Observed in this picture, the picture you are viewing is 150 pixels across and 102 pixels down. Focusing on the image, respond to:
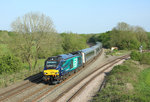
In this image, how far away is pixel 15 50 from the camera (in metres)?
29.8

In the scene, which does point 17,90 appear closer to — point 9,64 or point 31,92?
point 31,92

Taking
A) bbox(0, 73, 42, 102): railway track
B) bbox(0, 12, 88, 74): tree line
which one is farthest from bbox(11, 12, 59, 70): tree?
bbox(0, 73, 42, 102): railway track

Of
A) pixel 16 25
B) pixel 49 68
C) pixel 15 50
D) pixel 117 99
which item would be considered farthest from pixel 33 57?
pixel 117 99

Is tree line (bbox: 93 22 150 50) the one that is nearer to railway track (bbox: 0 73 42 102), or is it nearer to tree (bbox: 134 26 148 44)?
tree (bbox: 134 26 148 44)

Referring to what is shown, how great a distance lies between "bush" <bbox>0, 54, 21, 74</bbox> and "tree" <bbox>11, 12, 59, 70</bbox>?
541cm

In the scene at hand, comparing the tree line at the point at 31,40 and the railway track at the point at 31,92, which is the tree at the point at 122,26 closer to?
the tree line at the point at 31,40

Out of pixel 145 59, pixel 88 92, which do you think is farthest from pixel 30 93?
pixel 145 59

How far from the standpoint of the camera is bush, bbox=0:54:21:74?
76.1 ft

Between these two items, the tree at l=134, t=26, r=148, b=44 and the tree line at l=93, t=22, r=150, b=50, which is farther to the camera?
the tree at l=134, t=26, r=148, b=44

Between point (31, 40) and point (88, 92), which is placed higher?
point (31, 40)

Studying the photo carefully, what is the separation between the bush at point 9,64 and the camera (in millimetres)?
23197

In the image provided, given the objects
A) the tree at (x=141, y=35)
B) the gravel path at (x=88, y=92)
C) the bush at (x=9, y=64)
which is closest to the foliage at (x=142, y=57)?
the gravel path at (x=88, y=92)

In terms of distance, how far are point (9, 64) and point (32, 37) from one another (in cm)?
953

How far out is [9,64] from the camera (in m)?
24.1
